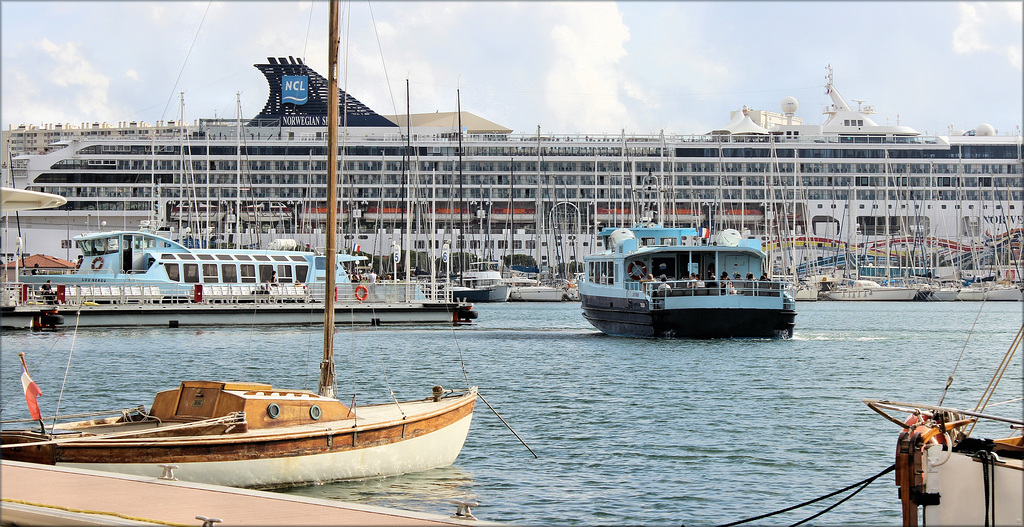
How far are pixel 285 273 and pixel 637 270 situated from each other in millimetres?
17678

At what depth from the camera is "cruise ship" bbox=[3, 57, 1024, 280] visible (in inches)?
3565

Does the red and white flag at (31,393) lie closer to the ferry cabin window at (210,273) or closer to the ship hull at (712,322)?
the ship hull at (712,322)

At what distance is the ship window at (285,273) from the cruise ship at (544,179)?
1686 inches

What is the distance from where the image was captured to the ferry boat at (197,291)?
37812 millimetres

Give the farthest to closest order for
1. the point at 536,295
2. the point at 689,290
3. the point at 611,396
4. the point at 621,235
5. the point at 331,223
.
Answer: the point at 536,295, the point at 621,235, the point at 689,290, the point at 611,396, the point at 331,223

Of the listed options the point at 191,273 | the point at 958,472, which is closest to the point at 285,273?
the point at 191,273

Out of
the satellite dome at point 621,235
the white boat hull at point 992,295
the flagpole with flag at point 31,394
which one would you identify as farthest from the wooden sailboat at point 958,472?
the white boat hull at point 992,295

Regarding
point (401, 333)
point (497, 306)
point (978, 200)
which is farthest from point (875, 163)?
point (401, 333)

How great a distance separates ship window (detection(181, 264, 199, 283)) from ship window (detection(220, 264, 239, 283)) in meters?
1.04

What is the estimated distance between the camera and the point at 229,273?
142 ft

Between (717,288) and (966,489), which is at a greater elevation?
(717,288)

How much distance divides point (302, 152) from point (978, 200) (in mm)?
62719

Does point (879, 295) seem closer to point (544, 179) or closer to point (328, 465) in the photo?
point (544, 179)

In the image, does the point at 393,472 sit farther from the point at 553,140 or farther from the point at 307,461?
the point at 553,140
